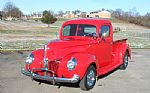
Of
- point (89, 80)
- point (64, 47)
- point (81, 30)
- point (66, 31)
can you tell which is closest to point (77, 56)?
point (64, 47)

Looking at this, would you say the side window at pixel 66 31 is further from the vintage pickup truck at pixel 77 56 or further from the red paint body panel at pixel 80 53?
the red paint body panel at pixel 80 53

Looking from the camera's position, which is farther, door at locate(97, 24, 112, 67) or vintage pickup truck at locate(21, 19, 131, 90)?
door at locate(97, 24, 112, 67)

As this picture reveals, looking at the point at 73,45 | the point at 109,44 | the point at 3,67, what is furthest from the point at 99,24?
the point at 3,67

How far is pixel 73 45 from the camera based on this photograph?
8.33 meters

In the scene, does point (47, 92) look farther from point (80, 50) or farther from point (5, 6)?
point (5, 6)

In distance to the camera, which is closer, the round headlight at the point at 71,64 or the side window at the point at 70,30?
the round headlight at the point at 71,64

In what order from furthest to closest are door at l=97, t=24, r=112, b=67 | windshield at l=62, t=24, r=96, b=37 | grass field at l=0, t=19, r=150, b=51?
grass field at l=0, t=19, r=150, b=51, windshield at l=62, t=24, r=96, b=37, door at l=97, t=24, r=112, b=67

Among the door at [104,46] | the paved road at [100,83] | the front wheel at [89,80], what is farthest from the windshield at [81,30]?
the paved road at [100,83]

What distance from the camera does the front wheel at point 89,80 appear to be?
7721 mm

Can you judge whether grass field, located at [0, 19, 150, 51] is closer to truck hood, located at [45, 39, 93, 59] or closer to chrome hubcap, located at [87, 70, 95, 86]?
truck hood, located at [45, 39, 93, 59]

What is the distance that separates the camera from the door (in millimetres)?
9008

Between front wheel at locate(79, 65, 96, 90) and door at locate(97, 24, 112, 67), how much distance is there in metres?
0.90

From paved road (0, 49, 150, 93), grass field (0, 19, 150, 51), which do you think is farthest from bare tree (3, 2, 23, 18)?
paved road (0, 49, 150, 93)

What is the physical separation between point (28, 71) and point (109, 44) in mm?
3067
